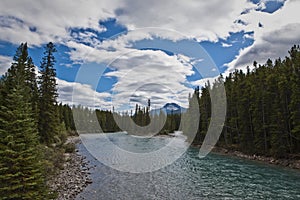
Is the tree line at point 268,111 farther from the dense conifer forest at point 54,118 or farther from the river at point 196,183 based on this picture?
the river at point 196,183

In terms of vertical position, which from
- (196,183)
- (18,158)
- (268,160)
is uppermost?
(18,158)

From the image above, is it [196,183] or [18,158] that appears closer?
[18,158]

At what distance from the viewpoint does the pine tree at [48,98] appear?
2680 cm

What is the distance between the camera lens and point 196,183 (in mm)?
18594

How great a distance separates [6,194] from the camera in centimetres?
932

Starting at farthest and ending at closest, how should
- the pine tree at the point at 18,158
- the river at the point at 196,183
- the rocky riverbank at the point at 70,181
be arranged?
the river at the point at 196,183 → the rocky riverbank at the point at 70,181 → the pine tree at the point at 18,158

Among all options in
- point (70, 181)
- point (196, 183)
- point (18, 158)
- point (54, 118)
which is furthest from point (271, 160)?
point (18, 158)

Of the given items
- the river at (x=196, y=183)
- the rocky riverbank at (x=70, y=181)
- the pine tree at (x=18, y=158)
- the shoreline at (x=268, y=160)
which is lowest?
the rocky riverbank at (x=70, y=181)

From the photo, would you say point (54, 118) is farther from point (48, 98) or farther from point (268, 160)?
point (268, 160)

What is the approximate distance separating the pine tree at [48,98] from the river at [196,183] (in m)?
6.92

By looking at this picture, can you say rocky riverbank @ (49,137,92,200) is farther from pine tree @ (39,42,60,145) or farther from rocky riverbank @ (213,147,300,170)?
rocky riverbank @ (213,147,300,170)

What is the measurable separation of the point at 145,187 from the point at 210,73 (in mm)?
10468

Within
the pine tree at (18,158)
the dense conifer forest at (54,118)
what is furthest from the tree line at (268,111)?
the pine tree at (18,158)

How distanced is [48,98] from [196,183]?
62.7 feet
